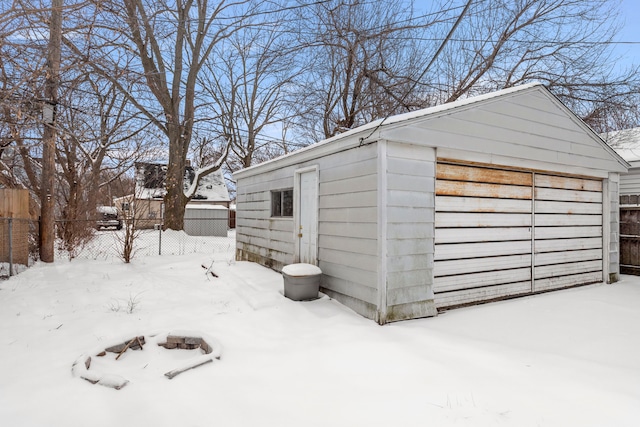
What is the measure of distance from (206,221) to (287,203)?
1264cm

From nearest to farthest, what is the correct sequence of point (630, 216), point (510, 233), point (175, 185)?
point (510, 233) < point (630, 216) < point (175, 185)

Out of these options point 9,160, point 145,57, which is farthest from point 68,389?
point 145,57

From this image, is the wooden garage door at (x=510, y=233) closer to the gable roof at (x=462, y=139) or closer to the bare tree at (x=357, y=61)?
the gable roof at (x=462, y=139)

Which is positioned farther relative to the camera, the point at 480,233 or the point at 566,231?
the point at 566,231

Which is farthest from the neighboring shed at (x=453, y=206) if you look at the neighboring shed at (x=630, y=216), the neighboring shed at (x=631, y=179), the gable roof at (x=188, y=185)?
the gable roof at (x=188, y=185)

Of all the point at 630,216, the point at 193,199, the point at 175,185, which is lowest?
the point at 630,216

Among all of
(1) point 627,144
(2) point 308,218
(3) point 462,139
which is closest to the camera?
(3) point 462,139

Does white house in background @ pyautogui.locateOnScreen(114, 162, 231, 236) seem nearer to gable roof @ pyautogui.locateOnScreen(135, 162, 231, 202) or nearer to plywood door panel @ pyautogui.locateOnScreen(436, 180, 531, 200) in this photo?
gable roof @ pyautogui.locateOnScreen(135, 162, 231, 202)

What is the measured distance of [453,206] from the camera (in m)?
4.86

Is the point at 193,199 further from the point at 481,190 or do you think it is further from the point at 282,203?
the point at 481,190

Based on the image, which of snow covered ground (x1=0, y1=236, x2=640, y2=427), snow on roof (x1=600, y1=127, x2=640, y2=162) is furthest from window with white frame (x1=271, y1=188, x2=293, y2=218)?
snow on roof (x1=600, y1=127, x2=640, y2=162)

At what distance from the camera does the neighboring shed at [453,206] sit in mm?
4316

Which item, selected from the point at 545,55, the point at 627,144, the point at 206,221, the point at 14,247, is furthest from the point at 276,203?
the point at 545,55

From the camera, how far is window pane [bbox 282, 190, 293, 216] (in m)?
6.61
